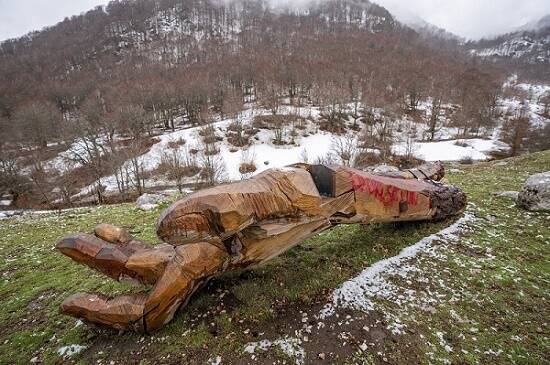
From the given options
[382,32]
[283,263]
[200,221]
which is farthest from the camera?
[382,32]

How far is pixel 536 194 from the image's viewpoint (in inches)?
382

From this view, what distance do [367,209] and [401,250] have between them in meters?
2.11

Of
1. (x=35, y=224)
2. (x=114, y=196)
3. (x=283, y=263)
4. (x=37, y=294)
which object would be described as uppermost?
(x=283, y=263)

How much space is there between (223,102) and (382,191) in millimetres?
73647

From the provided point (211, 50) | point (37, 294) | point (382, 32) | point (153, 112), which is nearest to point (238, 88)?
point (153, 112)

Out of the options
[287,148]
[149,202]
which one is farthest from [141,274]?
[287,148]

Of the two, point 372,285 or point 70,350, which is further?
point 372,285

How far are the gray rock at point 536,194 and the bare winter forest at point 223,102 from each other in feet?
77.6

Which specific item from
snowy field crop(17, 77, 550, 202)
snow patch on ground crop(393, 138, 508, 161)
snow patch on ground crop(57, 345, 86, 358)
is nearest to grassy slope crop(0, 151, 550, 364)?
snow patch on ground crop(57, 345, 86, 358)

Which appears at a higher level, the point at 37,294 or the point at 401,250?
the point at 401,250

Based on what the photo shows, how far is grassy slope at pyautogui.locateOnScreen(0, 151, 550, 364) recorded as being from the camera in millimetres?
4711

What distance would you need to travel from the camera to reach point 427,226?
8.41 meters

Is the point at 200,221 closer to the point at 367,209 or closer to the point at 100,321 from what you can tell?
the point at 100,321

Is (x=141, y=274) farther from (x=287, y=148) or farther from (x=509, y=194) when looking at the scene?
(x=287, y=148)
